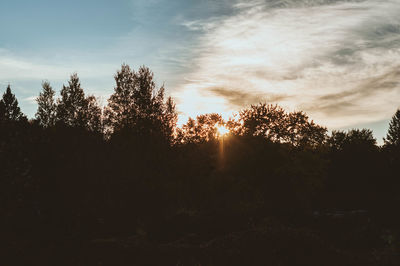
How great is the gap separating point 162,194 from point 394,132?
232 feet

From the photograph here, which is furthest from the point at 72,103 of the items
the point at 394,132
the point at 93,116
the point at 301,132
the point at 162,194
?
the point at 394,132

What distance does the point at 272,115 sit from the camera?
53625mm

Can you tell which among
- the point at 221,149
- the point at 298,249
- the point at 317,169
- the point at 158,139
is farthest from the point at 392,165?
the point at 298,249

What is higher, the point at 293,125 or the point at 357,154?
the point at 293,125

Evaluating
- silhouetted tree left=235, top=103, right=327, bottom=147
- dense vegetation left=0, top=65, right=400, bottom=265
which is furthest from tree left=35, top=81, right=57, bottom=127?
silhouetted tree left=235, top=103, right=327, bottom=147

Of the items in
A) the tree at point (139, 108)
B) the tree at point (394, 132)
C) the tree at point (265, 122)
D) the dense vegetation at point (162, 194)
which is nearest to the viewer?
the dense vegetation at point (162, 194)

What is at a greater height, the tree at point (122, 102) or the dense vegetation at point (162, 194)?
the tree at point (122, 102)

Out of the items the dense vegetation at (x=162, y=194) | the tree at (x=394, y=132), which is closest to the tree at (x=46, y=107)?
the dense vegetation at (x=162, y=194)

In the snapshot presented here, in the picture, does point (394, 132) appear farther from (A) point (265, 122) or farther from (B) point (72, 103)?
(B) point (72, 103)

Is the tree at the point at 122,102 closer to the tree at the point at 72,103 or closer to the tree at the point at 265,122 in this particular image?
the tree at the point at 72,103

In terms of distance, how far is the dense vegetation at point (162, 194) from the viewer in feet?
53.4

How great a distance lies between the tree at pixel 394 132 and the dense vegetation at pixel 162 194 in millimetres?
30162

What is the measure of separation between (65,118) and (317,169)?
34.7 metres

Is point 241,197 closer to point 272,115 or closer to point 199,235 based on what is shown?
point 199,235
